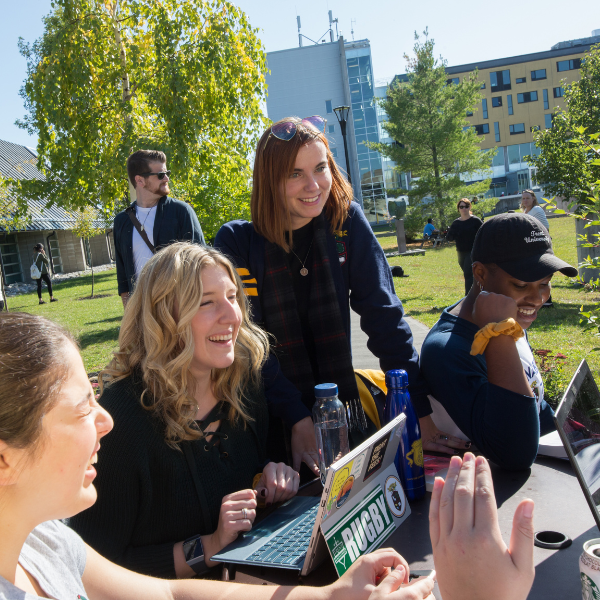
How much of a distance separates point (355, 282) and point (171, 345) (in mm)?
948

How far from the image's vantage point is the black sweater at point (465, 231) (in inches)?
414

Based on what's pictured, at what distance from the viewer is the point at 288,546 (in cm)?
149

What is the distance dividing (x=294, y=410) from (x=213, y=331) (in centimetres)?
45

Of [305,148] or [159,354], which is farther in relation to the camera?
[305,148]

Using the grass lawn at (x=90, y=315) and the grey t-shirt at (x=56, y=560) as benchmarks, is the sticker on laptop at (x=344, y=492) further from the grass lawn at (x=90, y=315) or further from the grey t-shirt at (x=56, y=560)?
the grass lawn at (x=90, y=315)

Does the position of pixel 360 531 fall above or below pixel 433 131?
below

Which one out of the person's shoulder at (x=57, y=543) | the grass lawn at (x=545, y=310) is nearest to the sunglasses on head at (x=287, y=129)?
the person's shoulder at (x=57, y=543)

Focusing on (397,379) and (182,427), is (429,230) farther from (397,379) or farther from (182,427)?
(182,427)

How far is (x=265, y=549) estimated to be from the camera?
1505mm

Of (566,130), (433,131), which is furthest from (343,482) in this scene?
Result: (433,131)

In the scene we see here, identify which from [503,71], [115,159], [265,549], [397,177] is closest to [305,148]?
[265,549]

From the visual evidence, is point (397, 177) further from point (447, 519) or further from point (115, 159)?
point (447, 519)

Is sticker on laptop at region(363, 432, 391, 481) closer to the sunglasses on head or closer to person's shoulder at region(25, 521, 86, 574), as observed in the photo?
person's shoulder at region(25, 521, 86, 574)

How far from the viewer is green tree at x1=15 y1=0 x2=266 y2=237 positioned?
28.2 feet
